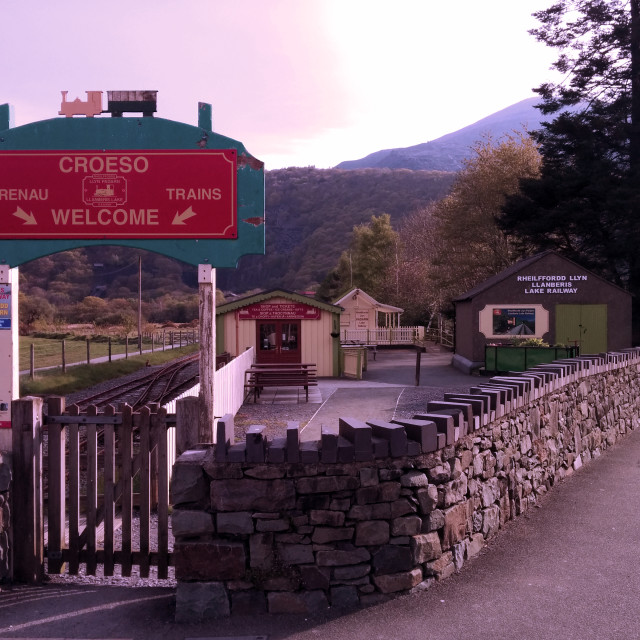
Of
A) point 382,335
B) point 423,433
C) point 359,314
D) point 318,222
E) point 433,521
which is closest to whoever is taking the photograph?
point 423,433

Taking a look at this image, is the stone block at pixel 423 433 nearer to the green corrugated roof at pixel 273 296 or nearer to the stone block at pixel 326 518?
the stone block at pixel 326 518

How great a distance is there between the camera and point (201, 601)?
486 cm

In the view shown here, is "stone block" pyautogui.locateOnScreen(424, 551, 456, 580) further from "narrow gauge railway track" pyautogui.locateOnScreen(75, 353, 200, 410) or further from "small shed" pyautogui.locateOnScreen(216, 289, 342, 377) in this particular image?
"small shed" pyautogui.locateOnScreen(216, 289, 342, 377)

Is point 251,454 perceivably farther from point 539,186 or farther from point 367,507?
point 539,186

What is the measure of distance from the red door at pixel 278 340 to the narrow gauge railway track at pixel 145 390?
303cm

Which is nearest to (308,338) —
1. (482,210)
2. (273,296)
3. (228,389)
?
(273,296)

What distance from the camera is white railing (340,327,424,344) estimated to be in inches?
1928

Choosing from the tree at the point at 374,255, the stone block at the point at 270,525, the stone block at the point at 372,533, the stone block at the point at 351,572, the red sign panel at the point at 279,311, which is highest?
the tree at the point at 374,255

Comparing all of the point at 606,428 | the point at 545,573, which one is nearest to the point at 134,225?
the point at 545,573

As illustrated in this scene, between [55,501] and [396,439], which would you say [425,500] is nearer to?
[396,439]

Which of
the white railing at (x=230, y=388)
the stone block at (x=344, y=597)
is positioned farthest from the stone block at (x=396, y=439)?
the white railing at (x=230, y=388)

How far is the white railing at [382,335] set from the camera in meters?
49.0

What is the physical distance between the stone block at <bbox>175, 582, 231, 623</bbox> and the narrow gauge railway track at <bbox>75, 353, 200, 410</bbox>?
42.6ft

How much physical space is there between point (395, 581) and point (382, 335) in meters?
45.3
